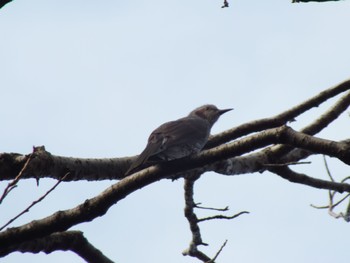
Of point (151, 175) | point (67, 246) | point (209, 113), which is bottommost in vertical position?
point (67, 246)

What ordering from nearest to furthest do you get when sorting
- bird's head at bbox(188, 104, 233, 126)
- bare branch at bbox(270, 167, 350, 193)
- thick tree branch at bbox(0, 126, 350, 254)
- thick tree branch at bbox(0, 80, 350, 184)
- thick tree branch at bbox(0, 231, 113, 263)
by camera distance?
1. thick tree branch at bbox(0, 126, 350, 254)
2. thick tree branch at bbox(0, 231, 113, 263)
3. thick tree branch at bbox(0, 80, 350, 184)
4. bare branch at bbox(270, 167, 350, 193)
5. bird's head at bbox(188, 104, 233, 126)

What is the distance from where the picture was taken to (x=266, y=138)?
4805 millimetres

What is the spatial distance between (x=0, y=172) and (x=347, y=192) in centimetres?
343

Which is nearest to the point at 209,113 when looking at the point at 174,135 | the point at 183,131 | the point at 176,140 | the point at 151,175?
the point at 183,131

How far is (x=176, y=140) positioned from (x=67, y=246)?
119 inches

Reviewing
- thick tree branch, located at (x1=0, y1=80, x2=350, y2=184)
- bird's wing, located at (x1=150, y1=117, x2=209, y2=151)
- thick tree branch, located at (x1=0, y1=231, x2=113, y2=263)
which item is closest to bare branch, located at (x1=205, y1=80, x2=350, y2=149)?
thick tree branch, located at (x1=0, y1=80, x2=350, y2=184)

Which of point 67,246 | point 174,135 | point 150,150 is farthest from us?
point 174,135

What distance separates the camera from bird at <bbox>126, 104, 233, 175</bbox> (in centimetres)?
715

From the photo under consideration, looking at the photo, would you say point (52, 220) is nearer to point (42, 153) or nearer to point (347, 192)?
point (42, 153)

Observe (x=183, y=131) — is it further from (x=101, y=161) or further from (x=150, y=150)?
(x=101, y=161)

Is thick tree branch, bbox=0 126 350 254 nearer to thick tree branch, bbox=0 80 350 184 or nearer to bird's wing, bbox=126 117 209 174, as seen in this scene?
thick tree branch, bbox=0 80 350 184

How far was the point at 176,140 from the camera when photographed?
7547mm

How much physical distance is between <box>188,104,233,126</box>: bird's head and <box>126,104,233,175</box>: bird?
122 centimetres

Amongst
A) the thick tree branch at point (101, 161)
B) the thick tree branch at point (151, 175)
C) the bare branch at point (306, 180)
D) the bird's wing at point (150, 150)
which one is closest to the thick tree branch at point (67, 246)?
the thick tree branch at point (151, 175)
